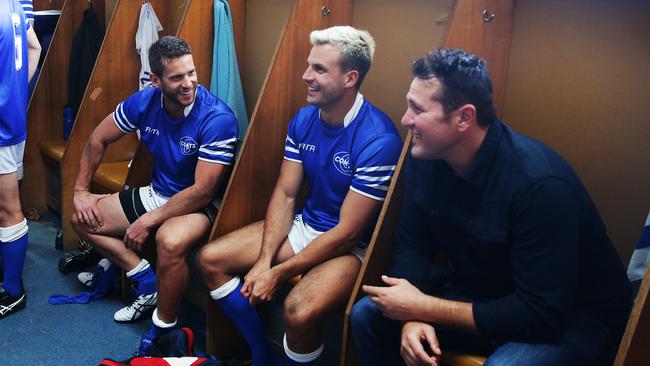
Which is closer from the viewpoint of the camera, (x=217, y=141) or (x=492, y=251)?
(x=492, y=251)

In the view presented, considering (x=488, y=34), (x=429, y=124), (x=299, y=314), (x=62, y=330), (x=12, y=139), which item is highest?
(x=488, y=34)

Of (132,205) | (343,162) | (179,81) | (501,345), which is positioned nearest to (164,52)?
(179,81)

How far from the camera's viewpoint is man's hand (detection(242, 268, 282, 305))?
1.93 m

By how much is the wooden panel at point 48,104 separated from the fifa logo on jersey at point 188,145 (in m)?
1.73

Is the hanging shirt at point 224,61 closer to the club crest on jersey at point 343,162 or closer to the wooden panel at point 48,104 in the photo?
the club crest on jersey at point 343,162

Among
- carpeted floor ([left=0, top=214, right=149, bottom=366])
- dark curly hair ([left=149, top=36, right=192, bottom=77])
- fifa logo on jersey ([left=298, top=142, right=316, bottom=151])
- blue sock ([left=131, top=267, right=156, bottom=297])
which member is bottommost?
carpeted floor ([left=0, top=214, right=149, bottom=366])

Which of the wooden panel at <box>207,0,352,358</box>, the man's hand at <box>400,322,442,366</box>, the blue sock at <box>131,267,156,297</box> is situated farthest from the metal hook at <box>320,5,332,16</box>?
the man's hand at <box>400,322,442,366</box>

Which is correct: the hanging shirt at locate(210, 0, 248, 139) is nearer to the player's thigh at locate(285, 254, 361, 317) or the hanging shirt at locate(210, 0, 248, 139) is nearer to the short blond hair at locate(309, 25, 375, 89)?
the short blond hair at locate(309, 25, 375, 89)

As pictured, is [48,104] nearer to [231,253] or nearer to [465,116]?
[231,253]

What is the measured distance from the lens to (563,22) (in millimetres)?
1909

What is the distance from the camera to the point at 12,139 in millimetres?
2498

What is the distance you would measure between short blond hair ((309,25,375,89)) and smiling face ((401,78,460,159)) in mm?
514

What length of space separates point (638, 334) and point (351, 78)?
1.17 m

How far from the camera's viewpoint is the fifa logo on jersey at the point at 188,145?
92.8 inches
